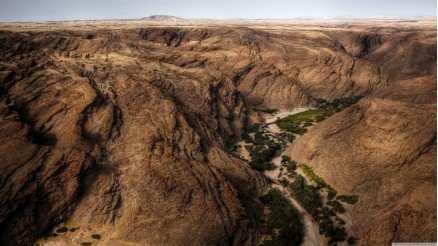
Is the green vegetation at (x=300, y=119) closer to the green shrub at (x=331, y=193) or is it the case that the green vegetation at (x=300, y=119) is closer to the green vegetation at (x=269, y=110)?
the green vegetation at (x=269, y=110)

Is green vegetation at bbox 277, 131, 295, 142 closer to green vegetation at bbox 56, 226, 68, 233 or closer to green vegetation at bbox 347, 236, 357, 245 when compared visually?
green vegetation at bbox 347, 236, 357, 245

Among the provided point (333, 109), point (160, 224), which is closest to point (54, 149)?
point (160, 224)

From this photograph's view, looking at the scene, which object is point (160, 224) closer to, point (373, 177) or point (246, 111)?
point (373, 177)

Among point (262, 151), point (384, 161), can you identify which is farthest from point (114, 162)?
point (384, 161)

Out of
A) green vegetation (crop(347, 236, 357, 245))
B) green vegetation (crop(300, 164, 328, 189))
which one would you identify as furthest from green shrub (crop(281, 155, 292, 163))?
green vegetation (crop(347, 236, 357, 245))

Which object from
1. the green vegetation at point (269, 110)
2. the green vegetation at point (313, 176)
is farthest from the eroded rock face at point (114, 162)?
the green vegetation at point (269, 110)
